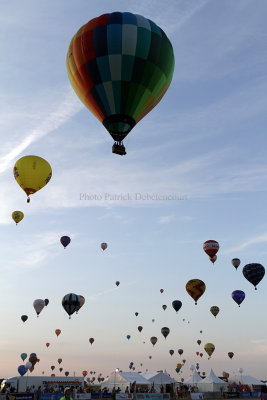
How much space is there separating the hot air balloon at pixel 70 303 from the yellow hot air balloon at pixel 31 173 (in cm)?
1680

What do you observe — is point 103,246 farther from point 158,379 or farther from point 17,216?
point 158,379

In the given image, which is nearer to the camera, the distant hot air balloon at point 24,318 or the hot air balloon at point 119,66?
the hot air balloon at point 119,66

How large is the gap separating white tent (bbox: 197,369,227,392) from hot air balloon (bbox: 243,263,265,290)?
45.1ft

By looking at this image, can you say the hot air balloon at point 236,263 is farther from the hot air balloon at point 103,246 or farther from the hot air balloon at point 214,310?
the hot air balloon at point 103,246

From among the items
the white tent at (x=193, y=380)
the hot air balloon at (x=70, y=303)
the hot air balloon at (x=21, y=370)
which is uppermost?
the hot air balloon at (x=70, y=303)

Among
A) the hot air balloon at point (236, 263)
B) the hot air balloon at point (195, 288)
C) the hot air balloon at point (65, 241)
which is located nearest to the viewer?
the hot air balloon at point (65, 241)

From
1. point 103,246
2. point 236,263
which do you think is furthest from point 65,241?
point 236,263

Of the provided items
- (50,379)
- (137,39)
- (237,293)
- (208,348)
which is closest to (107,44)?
(137,39)

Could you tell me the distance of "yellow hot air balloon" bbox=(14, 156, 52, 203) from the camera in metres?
27.7

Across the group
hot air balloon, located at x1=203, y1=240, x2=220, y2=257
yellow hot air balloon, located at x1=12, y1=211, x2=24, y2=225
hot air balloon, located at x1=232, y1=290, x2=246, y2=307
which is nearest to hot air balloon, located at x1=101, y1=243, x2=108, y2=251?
hot air balloon, located at x1=203, y1=240, x2=220, y2=257

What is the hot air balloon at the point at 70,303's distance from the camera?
40.2 meters

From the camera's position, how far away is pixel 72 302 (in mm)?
40531

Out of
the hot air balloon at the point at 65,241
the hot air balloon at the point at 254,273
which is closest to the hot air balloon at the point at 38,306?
the hot air balloon at the point at 65,241

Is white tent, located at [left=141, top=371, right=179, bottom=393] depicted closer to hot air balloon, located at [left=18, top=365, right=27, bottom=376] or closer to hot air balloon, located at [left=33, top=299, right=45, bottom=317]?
hot air balloon, located at [left=33, top=299, right=45, bottom=317]
